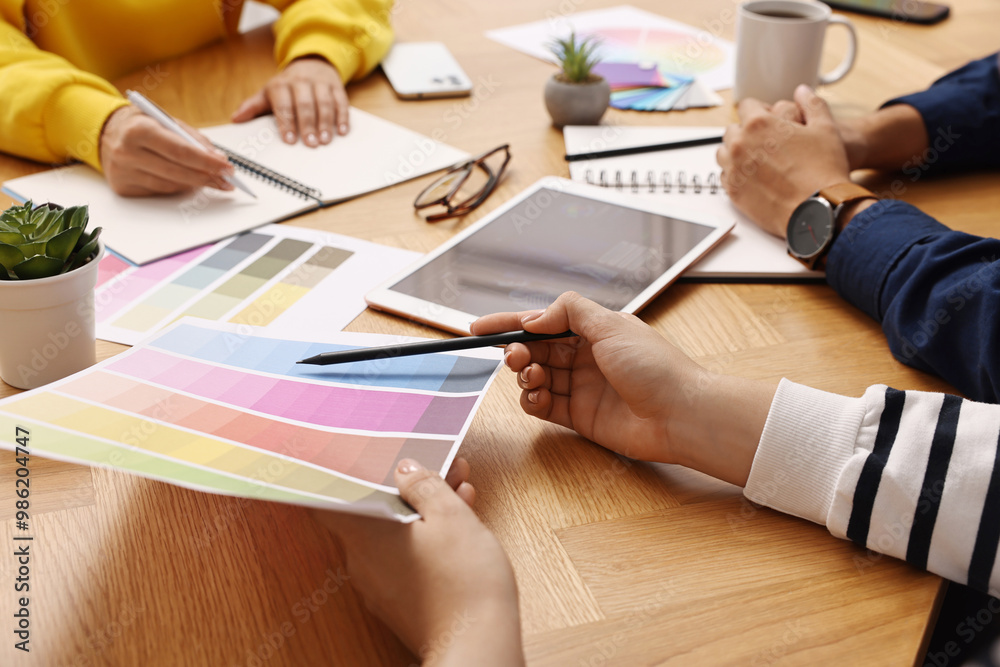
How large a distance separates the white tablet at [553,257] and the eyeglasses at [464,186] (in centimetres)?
5

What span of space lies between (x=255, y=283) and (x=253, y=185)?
243mm

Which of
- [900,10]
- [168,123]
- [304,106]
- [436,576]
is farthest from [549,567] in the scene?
[900,10]

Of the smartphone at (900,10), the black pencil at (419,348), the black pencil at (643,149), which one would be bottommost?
the black pencil at (419,348)

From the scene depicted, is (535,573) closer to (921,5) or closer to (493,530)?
(493,530)

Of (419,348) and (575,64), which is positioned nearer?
(419,348)

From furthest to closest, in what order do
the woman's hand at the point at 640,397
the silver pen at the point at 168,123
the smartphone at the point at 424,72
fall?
the smartphone at the point at 424,72
the silver pen at the point at 168,123
the woman's hand at the point at 640,397

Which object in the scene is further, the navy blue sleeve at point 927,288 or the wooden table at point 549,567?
the navy blue sleeve at point 927,288

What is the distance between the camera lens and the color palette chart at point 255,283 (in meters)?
0.75

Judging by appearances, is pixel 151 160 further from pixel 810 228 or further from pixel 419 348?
pixel 810 228

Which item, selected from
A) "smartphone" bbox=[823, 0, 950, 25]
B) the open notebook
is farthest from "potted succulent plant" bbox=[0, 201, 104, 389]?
"smartphone" bbox=[823, 0, 950, 25]

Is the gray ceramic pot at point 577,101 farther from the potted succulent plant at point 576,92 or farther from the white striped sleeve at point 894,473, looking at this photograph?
the white striped sleeve at point 894,473

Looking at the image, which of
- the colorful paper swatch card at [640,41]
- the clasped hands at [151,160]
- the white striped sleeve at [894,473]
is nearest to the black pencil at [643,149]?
the colorful paper swatch card at [640,41]

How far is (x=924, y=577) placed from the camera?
530 mm

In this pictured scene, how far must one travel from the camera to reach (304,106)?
45.3 inches
